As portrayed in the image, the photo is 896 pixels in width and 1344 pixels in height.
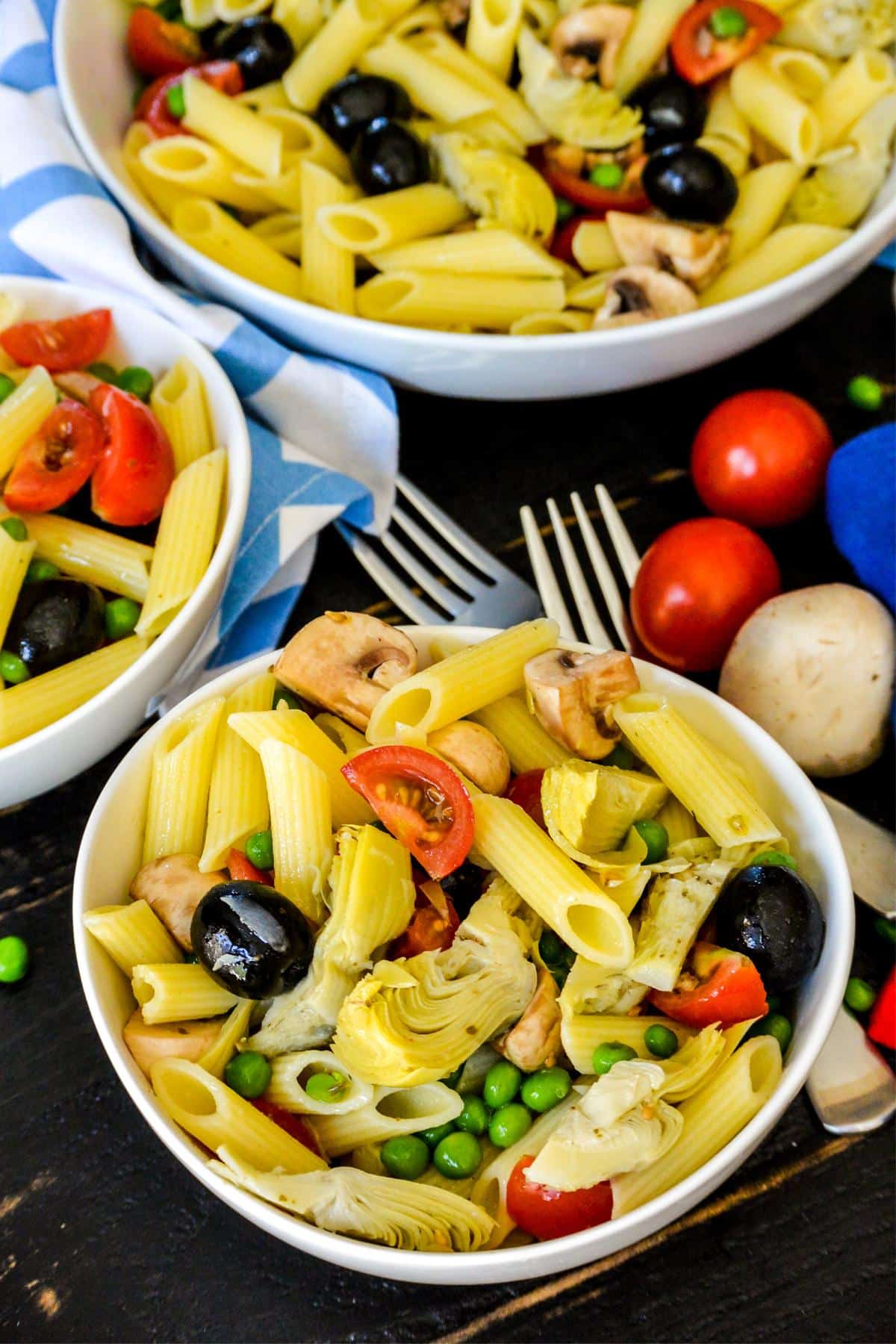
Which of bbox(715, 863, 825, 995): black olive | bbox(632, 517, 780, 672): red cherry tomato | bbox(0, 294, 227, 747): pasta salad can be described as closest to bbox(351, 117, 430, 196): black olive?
bbox(0, 294, 227, 747): pasta salad

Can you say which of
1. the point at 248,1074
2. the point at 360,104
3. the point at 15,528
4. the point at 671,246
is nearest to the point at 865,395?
the point at 671,246

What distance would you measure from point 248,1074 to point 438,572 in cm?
94

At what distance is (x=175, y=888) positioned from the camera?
1.52m

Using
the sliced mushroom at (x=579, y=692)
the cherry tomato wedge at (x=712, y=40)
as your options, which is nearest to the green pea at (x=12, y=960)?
the sliced mushroom at (x=579, y=692)

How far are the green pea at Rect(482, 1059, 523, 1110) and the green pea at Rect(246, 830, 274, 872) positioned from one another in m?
0.37

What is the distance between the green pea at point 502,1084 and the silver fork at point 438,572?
0.73 metres

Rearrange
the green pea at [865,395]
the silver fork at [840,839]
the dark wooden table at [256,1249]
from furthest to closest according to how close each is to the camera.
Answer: the green pea at [865,395] → the silver fork at [840,839] → the dark wooden table at [256,1249]

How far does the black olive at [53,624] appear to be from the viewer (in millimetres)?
1736

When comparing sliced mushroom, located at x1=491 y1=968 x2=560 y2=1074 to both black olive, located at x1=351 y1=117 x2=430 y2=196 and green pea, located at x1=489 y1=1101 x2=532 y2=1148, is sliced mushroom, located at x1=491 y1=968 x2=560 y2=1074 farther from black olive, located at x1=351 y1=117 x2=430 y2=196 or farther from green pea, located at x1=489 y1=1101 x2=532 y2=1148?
black olive, located at x1=351 y1=117 x2=430 y2=196

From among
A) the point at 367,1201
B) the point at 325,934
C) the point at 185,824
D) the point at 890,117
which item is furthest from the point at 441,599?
the point at 890,117

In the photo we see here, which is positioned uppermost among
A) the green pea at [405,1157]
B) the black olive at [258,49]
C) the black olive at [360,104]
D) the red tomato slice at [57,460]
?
the black olive at [258,49]

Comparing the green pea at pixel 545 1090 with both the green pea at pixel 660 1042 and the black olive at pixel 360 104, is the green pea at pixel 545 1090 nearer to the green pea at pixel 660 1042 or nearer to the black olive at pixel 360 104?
the green pea at pixel 660 1042

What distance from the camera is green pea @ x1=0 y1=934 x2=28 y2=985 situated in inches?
66.3

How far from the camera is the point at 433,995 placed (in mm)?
1363
